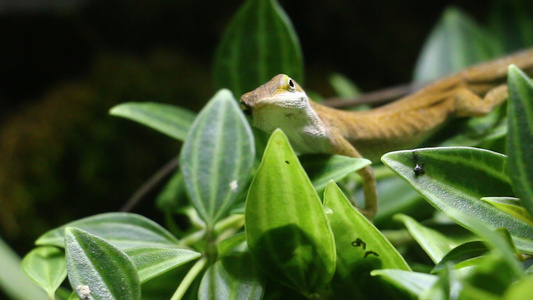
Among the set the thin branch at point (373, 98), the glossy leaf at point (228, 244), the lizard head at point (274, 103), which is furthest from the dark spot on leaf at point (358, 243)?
the thin branch at point (373, 98)

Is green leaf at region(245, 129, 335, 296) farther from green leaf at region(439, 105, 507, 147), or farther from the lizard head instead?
green leaf at region(439, 105, 507, 147)

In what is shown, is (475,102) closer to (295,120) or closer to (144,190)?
(295,120)

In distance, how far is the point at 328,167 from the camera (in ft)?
3.25

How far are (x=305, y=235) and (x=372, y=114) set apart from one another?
0.67 meters

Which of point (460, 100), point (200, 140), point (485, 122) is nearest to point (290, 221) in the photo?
point (200, 140)

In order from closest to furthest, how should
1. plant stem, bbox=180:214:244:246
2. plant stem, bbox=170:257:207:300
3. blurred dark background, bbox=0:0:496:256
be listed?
plant stem, bbox=170:257:207:300 → plant stem, bbox=180:214:244:246 → blurred dark background, bbox=0:0:496:256

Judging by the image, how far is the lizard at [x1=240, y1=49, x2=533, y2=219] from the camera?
1.03 meters

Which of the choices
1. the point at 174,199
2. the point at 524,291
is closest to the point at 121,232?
the point at 174,199

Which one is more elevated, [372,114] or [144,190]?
[372,114]

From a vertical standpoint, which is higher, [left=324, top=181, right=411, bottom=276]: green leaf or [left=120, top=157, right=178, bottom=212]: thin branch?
[left=324, top=181, right=411, bottom=276]: green leaf

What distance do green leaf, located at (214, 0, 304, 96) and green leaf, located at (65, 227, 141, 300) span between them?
2.35ft

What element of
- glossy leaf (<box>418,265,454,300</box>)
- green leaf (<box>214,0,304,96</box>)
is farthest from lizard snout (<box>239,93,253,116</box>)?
glossy leaf (<box>418,265,454,300</box>)

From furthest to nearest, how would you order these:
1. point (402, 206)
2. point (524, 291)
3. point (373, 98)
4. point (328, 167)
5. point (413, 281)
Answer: point (373, 98)
point (402, 206)
point (328, 167)
point (413, 281)
point (524, 291)

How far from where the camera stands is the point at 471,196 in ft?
2.55
